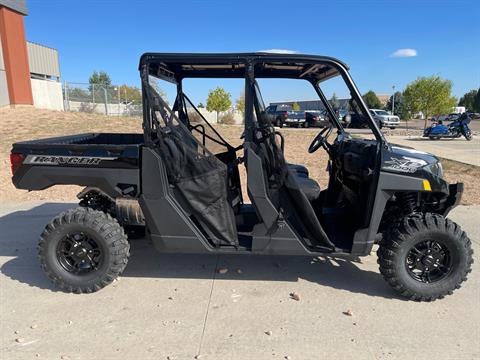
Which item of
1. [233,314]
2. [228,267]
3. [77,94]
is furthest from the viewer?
[77,94]

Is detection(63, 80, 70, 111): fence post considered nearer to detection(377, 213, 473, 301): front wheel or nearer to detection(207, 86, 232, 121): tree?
detection(207, 86, 232, 121): tree

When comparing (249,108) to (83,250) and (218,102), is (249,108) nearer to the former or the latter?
(83,250)

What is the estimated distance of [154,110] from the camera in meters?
3.20

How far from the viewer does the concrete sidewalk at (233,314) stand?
2586 mm

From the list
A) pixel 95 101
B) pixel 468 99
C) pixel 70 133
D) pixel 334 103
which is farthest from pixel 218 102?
pixel 468 99

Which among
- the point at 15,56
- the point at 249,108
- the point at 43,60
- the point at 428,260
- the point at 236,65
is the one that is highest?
the point at 43,60

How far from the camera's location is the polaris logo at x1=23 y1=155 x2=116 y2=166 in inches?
128

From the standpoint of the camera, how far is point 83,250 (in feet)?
11.0

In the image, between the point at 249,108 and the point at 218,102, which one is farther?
the point at 218,102

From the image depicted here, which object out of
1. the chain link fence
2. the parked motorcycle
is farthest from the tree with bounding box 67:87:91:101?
the parked motorcycle

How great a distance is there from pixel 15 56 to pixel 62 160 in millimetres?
18660

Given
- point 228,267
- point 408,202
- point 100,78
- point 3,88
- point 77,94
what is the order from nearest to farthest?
point 408,202
point 228,267
point 3,88
point 77,94
point 100,78

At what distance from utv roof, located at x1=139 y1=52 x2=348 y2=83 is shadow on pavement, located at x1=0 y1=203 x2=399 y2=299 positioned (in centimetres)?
181

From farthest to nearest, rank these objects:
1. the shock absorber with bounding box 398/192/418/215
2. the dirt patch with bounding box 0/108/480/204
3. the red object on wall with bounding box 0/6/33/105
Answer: the red object on wall with bounding box 0/6/33/105 < the dirt patch with bounding box 0/108/480/204 < the shock absorber with bounding box 398/192/418/215
